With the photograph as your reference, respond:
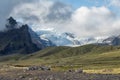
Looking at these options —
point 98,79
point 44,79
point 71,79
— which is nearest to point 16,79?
point 44,79

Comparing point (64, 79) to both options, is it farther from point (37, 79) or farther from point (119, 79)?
point (119, 79)

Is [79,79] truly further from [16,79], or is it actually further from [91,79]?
[16,79]

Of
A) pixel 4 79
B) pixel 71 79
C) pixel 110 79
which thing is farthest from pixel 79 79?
pixel 4 79

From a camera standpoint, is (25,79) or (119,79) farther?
(25,79)

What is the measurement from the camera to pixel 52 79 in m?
119

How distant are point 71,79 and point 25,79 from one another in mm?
16989

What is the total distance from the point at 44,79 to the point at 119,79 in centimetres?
2556

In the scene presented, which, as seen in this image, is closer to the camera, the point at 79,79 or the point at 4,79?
the point at 79,79

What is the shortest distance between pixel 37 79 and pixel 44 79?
325 centimetres

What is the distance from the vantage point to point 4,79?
128 meters

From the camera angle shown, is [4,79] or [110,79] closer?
[110,79]

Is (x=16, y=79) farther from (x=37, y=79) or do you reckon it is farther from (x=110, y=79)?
(x=110, y=79)

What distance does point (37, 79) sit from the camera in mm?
119938

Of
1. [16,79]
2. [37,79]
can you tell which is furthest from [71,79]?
[16,79]
